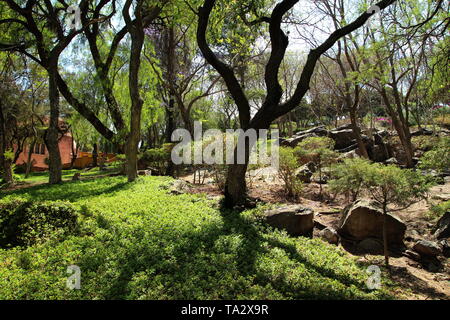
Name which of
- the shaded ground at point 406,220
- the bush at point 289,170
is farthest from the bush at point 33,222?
the bush at point 289,170

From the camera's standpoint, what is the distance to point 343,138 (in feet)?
67.4

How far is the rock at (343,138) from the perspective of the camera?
66.6ft

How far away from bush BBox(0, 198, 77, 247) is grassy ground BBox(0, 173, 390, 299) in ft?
0.83

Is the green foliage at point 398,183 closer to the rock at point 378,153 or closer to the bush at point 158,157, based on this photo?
the bush at point 158,157

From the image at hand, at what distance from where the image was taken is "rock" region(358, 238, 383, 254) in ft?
19.6

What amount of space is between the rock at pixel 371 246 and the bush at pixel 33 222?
6.07 m

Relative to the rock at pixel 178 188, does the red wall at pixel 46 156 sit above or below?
above

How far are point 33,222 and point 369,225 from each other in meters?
7.04

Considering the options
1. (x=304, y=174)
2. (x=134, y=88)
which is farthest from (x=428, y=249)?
(x=134, y=88)

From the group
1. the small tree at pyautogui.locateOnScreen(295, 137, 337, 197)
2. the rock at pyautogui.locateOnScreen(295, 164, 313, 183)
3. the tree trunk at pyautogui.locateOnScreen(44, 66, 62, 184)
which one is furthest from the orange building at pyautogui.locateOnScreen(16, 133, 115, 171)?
the small tree at pyautogui.locateOnScreen(295, 137, 337, 197)

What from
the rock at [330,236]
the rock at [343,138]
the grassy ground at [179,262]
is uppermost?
the rock at [343,138]

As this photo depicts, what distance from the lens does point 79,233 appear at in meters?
5.22

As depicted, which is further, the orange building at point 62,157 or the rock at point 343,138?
the orange building at point 62,157
